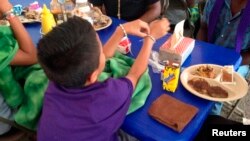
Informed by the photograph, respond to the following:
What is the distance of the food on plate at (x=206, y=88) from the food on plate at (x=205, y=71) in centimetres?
3

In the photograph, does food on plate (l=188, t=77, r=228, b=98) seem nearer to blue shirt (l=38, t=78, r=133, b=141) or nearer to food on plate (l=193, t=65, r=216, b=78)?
food on plate (l=193, t=65, r=216, b=78)

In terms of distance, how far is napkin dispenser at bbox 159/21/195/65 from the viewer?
1.08 metres

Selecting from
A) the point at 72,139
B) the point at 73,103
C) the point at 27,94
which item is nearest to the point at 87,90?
the point at 73,103

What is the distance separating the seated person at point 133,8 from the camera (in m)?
1.74

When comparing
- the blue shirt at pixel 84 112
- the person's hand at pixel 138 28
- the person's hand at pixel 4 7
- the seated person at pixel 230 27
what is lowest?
the seated person at pixel 230 27

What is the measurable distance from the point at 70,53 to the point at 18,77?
55 centimetres

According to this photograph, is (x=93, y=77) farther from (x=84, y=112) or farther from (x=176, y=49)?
(x=176, y=49)

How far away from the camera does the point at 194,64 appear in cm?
112

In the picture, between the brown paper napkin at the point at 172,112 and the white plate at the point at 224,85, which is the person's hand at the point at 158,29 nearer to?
the white plate at the point at 224,85

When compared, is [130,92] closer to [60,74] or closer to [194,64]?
[60,74]

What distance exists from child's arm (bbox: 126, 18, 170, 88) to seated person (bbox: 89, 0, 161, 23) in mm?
635

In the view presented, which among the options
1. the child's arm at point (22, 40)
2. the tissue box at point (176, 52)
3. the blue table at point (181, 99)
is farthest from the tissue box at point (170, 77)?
the child's arm at point (22, 40)

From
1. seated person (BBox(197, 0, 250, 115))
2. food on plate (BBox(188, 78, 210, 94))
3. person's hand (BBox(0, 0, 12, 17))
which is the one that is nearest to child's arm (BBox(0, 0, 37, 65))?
person's hand (BBox(0, 0, 12, 17))

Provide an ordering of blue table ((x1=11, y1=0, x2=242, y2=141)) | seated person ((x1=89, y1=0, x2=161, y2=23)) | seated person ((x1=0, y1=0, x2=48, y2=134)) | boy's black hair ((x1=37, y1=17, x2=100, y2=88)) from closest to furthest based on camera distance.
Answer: boy's black hair ((x1=37, y1=17, x2=100, y2=88)) → blue table ((x1=11, y1=0, x2=242, y2=141)) → seated person ((x1=0, y1=0, x2=48, y2=134)) → seated person ((x1=89, y1=0, x2=161, y2=23))
